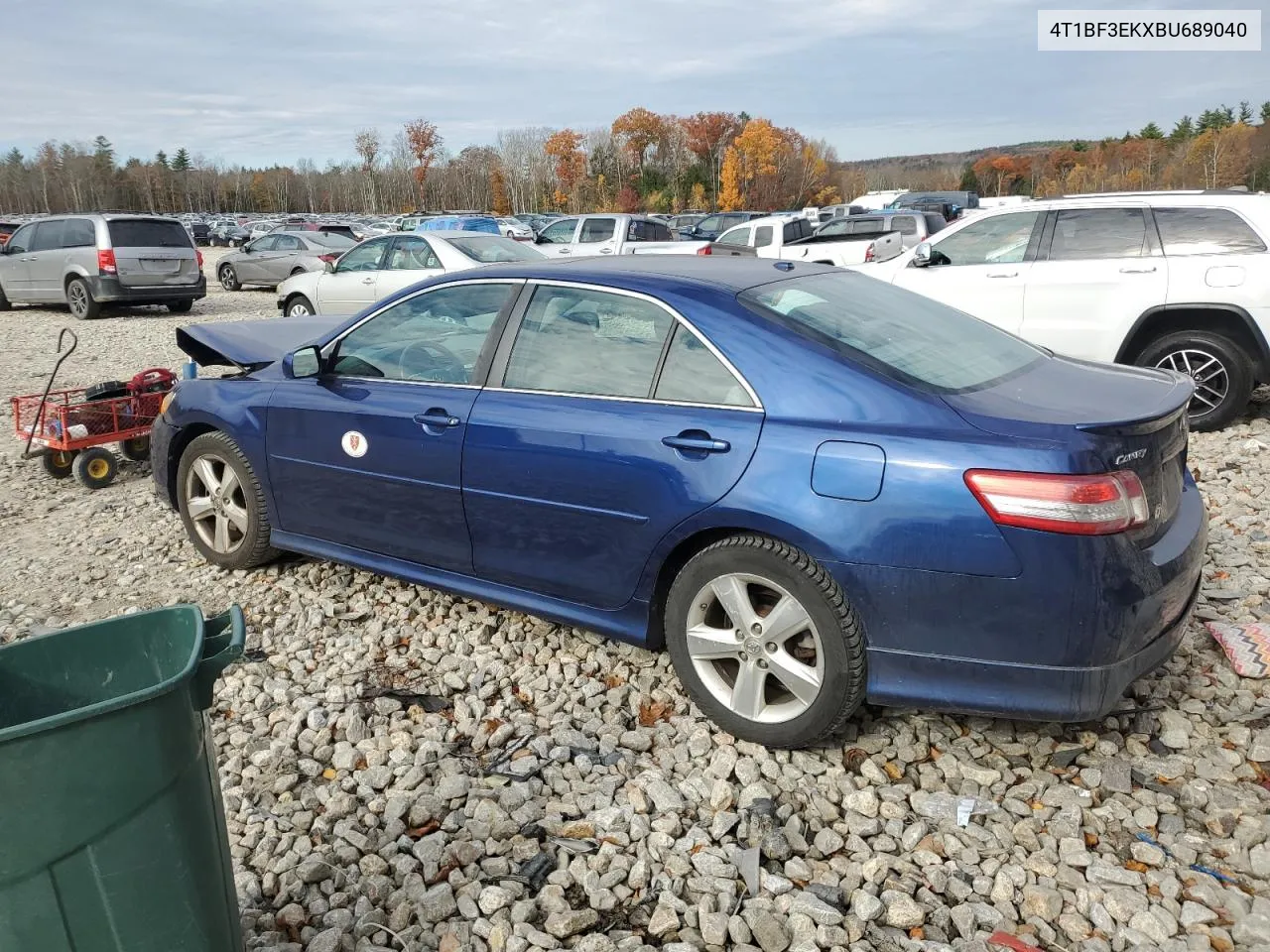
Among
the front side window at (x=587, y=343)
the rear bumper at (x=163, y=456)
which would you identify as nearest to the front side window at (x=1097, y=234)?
the front side window at (x=587, y=343)

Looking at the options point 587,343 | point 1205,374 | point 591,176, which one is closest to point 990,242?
point 1205,374

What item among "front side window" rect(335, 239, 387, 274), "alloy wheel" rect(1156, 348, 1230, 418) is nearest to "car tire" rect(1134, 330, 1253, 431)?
"alloy wheel" rect(1156, 348, 1230, 418)

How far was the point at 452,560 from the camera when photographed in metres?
4.00

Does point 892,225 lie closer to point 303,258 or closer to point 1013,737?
point 303,258

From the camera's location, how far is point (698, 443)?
10.6ft

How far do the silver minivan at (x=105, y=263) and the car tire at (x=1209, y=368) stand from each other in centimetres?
1476

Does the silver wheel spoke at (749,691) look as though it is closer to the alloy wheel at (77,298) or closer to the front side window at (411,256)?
the front side window at (411,256)

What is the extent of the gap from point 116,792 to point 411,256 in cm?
1206

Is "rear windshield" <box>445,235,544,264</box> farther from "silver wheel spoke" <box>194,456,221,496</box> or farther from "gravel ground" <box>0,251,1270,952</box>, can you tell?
"gravel ground" <box>0,251,1270,952</box>

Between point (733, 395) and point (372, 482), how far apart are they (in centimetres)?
175

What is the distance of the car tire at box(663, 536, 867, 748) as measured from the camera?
3035 mm

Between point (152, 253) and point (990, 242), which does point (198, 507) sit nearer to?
point (990, 242)

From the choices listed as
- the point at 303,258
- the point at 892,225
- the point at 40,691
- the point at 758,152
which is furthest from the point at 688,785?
the point at 758,152

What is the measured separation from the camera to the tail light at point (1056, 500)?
2711 mm
